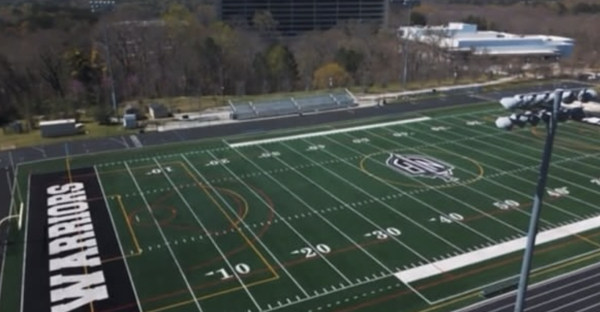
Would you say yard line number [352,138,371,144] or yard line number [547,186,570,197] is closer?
yard line number [547,186,570,197]

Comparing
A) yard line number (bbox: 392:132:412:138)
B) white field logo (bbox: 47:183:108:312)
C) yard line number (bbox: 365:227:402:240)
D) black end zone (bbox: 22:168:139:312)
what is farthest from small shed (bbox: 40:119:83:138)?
yard line number (bbox: 365:227:402:240)

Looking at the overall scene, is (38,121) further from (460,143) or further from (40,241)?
(460,143)

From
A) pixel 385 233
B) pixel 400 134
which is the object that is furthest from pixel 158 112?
pixel 385 233

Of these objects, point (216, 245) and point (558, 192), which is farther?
point (558, 192)

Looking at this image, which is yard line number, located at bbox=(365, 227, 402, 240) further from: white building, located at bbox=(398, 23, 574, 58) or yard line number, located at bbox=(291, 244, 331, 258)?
white building, located at bbox=(398, 23, 574, 58)

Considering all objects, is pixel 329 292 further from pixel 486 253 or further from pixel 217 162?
pixel 217 162

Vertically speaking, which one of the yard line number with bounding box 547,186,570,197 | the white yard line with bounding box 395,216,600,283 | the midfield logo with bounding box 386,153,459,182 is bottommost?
the white yard line with bounding box 395,216,600,283
